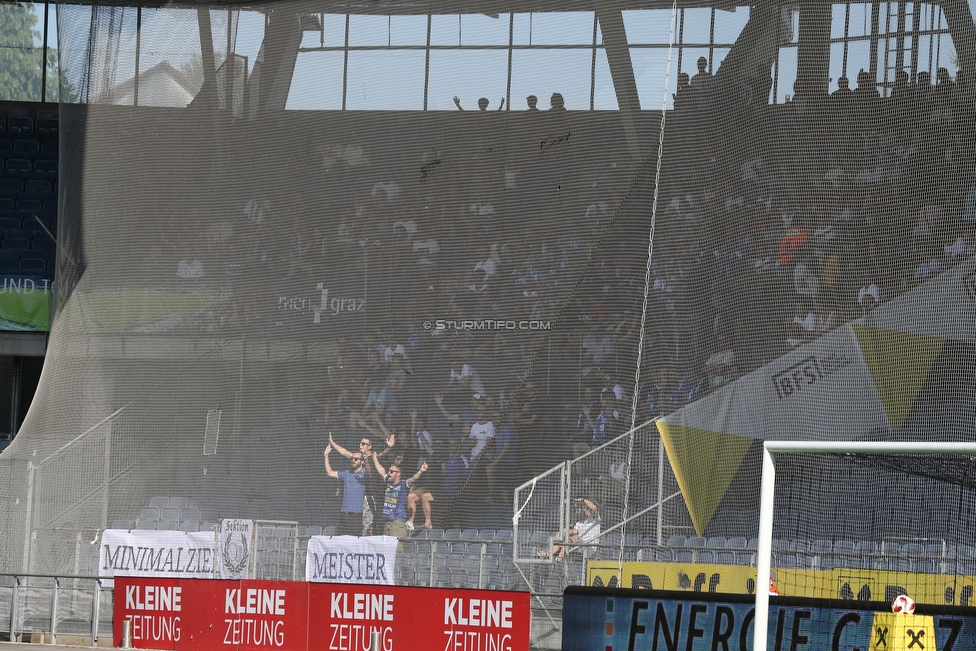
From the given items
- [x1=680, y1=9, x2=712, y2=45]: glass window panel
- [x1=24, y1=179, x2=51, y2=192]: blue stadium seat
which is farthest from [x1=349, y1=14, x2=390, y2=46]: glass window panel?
[x1=24, y1=179, x2=51, y2=192]: blue stadium seat

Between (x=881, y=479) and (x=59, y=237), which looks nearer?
(x=881, y=479)

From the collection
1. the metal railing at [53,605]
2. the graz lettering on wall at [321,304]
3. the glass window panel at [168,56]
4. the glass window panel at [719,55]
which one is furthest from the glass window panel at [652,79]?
the metal railing at [53,605]

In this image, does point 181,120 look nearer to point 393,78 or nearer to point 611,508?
point 393,78

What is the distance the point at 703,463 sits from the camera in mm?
7207

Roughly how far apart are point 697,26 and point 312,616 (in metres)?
4.75

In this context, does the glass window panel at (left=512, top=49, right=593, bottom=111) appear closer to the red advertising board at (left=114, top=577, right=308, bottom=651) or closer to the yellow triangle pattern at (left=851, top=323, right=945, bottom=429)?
the yellow triangle pattern at (left=851, top=323, right=945, bottom=429)

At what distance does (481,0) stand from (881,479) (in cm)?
417

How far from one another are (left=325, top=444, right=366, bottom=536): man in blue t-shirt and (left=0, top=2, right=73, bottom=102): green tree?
12309mm

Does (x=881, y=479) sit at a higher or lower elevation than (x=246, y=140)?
lower

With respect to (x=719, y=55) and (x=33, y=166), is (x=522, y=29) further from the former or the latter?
(x=33, y=166)

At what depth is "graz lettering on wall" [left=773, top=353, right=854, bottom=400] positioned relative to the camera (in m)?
6.98

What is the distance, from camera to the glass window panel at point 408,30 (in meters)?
8.60

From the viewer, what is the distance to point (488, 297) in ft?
26.6

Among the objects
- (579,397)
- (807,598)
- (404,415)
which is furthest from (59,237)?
(807,598)
